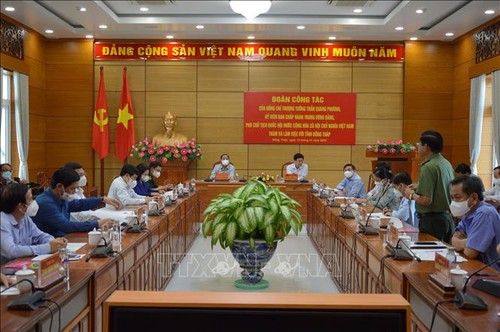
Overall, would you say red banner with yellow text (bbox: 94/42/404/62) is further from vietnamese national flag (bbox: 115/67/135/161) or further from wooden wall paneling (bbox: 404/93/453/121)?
wooden wall paneling (bbox: 404/93/453/121)

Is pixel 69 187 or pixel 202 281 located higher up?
pixel 69 187

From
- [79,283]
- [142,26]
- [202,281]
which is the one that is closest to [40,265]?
[79,283]

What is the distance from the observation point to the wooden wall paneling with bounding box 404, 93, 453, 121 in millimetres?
9633

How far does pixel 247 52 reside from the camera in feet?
31.6

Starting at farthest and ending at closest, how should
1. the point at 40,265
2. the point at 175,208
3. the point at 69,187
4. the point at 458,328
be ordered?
the point at 175,208 < the point at 69,187 < the point at 40,265 < the point at 458,328

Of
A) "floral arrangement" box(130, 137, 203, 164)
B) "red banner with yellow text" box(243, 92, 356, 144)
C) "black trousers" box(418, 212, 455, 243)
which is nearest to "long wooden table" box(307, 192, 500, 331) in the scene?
"black trousers" box(418, 212, 455, 243)

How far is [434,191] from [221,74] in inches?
261

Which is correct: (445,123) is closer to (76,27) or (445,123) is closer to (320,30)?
(320,30)

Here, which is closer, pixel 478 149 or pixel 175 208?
pixel 175 208

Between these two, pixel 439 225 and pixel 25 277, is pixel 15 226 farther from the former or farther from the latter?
pixel 439 225

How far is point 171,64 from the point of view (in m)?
9.67

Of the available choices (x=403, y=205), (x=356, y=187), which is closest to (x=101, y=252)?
(x=403, y=205)

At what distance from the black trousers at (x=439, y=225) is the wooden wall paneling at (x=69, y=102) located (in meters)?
7.36

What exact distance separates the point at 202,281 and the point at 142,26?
5.45m
